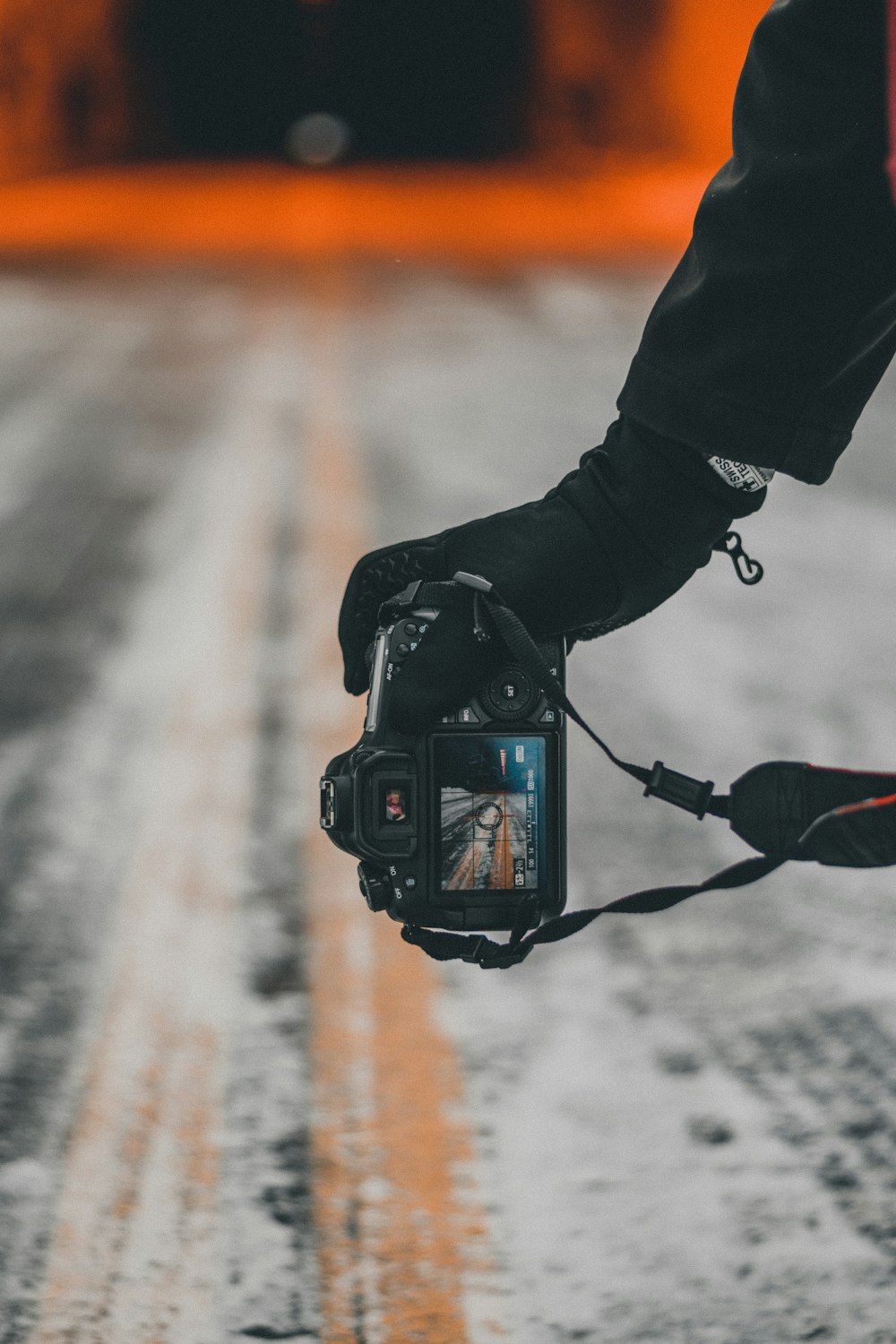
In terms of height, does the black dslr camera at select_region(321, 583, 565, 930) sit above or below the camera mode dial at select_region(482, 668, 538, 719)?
below

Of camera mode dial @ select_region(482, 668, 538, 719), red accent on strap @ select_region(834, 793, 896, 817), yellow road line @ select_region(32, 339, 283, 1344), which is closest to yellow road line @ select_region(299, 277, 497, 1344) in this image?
yellow road line @ select_region(32, 339, 283, 1344)

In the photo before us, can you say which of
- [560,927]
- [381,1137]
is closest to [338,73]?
[381,1137]

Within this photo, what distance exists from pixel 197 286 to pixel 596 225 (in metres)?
8.08

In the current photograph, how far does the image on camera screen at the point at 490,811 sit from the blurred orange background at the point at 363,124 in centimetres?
1878

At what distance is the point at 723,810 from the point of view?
1.52 m

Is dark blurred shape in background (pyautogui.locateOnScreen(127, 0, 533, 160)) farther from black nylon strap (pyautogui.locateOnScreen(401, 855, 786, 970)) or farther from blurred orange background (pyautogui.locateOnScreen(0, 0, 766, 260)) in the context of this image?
black nylon strap (pyautogui.locateOnScreen(401, 855, 786, 970))

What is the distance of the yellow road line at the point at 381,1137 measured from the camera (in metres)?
2.25

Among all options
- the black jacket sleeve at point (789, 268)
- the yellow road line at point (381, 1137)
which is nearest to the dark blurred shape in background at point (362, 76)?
the yellow road line at point (381, 1137)

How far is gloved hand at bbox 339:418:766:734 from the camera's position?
4.88 ft

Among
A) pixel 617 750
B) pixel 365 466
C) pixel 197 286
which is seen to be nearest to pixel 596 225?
pixel 197 286

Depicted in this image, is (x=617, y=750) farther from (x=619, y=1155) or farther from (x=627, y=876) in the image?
(x=619, y=1155)

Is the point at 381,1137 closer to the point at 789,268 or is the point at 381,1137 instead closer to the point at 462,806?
the point at 462,806

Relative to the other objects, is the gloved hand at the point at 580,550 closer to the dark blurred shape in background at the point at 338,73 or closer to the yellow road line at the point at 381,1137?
the yellow road line at the point at 381,1137

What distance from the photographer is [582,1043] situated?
304cm
